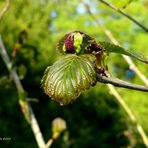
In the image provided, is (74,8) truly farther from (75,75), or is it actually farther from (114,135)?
(75,75)

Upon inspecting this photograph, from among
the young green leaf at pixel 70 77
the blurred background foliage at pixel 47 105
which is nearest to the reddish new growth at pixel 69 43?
the young green leaf at pixel 70 77

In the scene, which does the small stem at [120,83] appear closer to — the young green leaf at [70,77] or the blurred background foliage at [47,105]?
the young green leaf at [70,77]

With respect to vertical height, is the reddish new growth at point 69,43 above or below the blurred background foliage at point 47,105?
below

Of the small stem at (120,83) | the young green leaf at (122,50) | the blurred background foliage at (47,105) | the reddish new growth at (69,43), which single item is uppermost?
the blurred background foliage at (47,105)

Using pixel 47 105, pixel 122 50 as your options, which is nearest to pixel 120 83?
pixel 122 50

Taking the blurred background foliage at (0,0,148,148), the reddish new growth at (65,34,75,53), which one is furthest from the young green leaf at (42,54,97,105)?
the blurred background foliage at (0,0,148,148)

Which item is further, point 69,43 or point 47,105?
point 47,105

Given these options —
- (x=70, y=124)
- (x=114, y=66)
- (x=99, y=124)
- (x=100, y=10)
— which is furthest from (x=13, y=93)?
(x=100, y=10)

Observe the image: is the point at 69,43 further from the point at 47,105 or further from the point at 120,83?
the point at 47,105
